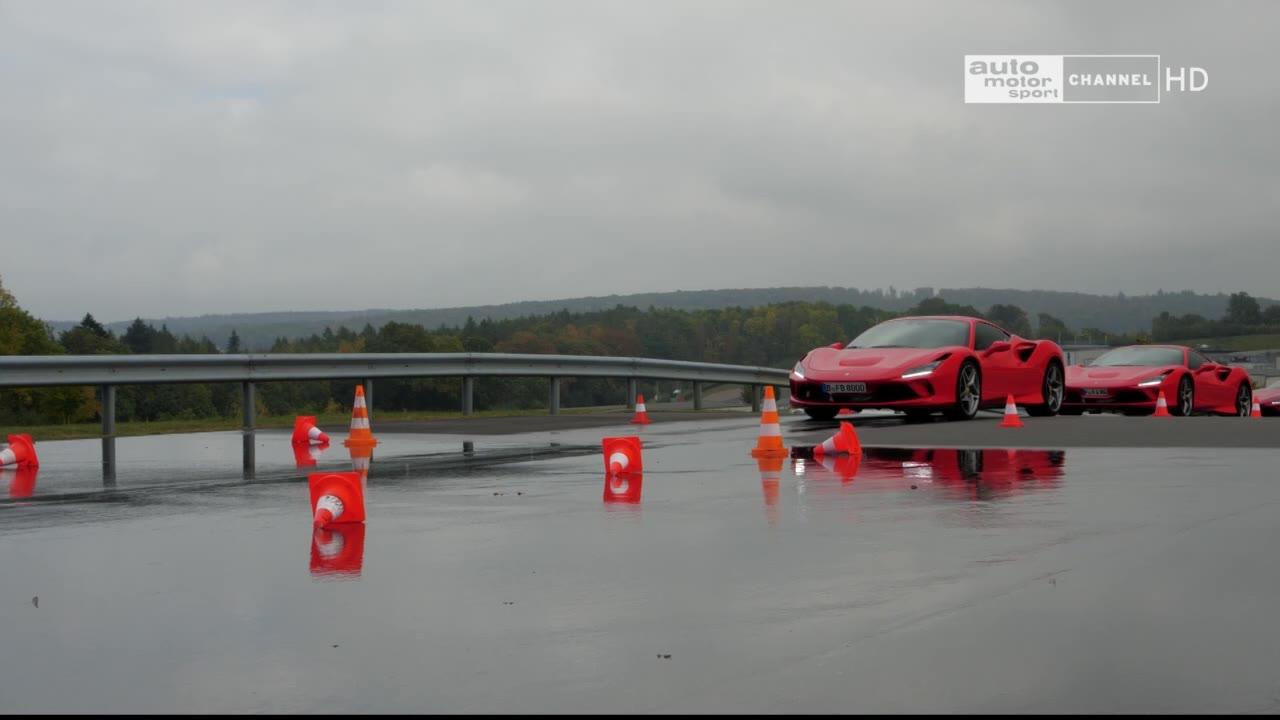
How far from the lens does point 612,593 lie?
5695 millimetres

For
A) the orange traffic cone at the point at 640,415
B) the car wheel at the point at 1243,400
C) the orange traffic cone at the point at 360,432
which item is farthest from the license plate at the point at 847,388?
the car wheel at the point at 1243,400

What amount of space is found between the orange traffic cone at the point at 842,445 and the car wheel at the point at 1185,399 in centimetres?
1366

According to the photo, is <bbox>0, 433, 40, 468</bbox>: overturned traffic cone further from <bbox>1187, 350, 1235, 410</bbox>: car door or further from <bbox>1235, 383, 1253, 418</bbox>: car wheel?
<bbox>1235, 383, 1253, 418</bbox>: car wheel

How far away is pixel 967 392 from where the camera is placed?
1839cm

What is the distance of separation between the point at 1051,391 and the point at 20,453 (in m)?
13.9

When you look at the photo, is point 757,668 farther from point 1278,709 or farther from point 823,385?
point 823,385

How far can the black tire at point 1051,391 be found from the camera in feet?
67.5

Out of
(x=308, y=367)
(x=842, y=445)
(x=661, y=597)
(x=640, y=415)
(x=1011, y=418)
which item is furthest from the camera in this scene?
(x=640, y=415)

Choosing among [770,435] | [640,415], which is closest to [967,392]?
[640,415]

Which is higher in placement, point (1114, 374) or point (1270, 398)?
point (1114, 374)

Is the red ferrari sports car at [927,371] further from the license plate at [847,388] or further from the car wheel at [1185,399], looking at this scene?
the car wheel at [1185,399]

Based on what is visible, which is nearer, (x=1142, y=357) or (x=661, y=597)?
(x=661, y=597)

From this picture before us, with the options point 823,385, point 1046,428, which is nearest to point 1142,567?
point 1046,428

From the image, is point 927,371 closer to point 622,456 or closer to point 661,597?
point 622,456
